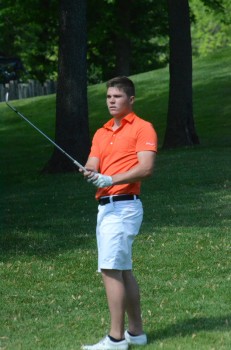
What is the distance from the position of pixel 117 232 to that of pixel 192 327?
1397 mm

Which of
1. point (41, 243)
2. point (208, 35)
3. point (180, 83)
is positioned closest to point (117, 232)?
point (41, 243)

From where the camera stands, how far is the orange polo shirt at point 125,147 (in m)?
8.27

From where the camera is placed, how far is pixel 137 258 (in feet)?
42.1

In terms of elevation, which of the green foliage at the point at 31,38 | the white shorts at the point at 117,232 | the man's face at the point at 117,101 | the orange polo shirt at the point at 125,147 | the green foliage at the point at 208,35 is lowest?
the green foliage at the point at 208,35

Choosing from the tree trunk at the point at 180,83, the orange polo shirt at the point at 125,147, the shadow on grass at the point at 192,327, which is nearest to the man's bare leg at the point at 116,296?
the shadow on grass at the point at 192,327

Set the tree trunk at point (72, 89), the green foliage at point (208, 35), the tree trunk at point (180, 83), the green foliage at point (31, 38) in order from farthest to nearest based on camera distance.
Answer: the green foliage at point (208, 35) < the green foliage at point (31, 38) < the tree trunk at point (180, 83) < the tree trunk at point (72, 89)

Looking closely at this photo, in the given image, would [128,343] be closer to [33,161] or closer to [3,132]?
[33,161]

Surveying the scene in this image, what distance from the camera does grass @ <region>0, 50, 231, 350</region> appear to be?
920 cm

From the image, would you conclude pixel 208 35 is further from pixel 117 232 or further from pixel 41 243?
pixel 117 232

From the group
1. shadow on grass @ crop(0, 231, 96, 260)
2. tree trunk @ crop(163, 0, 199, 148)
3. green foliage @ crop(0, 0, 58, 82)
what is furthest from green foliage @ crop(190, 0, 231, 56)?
shadow on grass @ crop(0, 231, 96, 260)

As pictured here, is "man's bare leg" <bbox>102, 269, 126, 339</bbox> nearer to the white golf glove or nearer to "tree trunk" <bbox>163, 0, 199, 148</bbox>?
the white golf glove

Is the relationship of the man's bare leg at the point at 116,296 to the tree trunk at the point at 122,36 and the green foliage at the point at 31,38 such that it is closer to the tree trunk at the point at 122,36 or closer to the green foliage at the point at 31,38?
the green foliage at the point at 31,38

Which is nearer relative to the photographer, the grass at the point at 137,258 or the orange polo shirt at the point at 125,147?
the orange polo shirt at the point at 125,147

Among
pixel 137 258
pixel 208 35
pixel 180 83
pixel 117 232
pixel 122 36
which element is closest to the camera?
pixel 117 232
